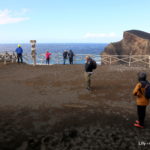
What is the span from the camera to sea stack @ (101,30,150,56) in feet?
136

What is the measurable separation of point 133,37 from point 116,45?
492 cm

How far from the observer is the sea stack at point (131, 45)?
4134cm

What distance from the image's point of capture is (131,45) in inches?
1768

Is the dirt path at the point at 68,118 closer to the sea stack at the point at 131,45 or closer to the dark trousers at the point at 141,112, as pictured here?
the dark trousers at the point at 141,112

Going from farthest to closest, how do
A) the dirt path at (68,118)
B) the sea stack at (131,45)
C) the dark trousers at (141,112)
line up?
1. the sea stack at (131,45)
2. the dark trousers at (141,112)
3. the dirt path at (68,118)

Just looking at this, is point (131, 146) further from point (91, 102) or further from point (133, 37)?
point (133, 37)

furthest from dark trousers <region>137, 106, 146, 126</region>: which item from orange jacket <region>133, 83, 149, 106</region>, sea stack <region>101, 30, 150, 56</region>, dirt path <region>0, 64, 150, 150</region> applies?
sea stack <region>101, 30, 150, 56</region>

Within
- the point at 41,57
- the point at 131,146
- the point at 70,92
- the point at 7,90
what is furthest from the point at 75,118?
the point at 41,57

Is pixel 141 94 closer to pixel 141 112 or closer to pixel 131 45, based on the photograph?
pixel 141 112

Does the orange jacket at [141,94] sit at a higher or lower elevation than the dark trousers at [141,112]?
higher

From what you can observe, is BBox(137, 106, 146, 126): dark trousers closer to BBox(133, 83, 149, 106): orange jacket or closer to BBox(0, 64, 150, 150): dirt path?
BBox(133, 83, 149, 106): orange jacket

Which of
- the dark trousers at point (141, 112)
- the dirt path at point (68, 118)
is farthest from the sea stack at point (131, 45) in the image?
the dark trousers at point (141, 112)

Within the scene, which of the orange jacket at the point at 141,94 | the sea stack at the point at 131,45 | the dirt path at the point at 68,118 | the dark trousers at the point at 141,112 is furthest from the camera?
the sea stack at the point at 131,45

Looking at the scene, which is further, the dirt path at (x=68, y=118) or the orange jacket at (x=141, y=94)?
the orange jacket at (x=141, y=94)
